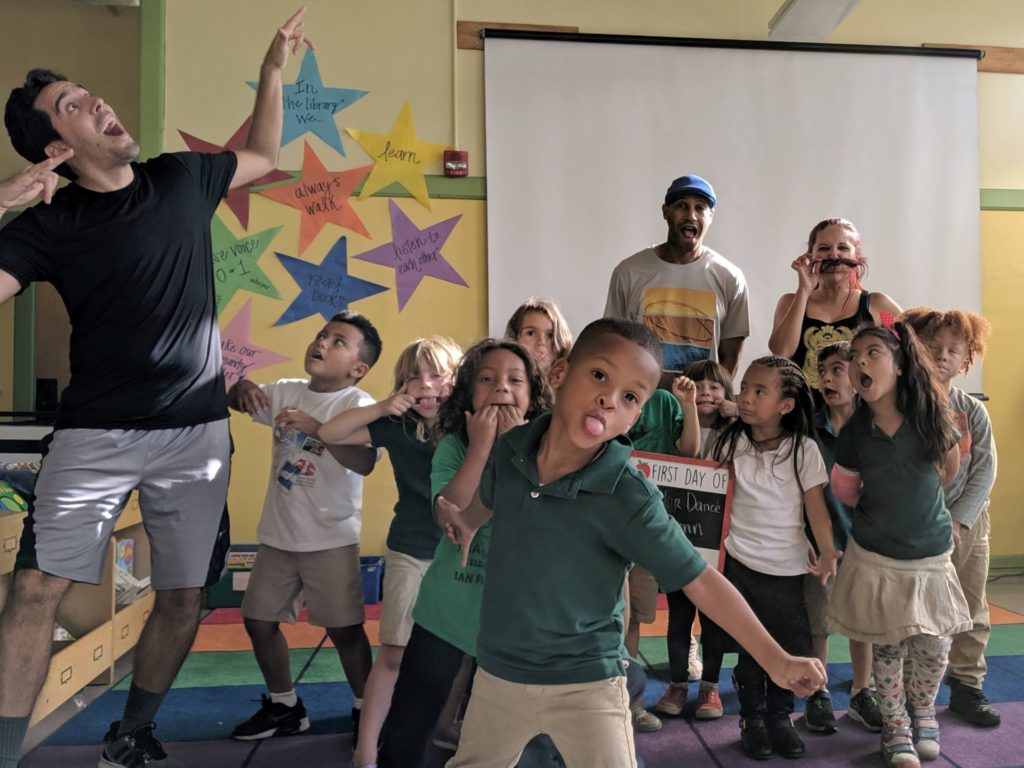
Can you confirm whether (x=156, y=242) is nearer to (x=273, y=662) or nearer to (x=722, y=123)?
(x=273, y=662)

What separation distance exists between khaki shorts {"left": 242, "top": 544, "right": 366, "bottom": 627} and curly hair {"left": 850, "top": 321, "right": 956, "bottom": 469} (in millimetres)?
1641

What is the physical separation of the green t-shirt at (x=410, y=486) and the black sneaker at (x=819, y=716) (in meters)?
1.29

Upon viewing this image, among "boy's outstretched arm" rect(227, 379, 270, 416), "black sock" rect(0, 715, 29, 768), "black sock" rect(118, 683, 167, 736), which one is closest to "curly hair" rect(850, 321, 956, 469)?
"boy's outstretched arm" rect(227, 379, 270, 416)

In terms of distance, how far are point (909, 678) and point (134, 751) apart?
2130 mm

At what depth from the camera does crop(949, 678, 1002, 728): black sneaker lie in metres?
2.62

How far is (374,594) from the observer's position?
4.18 meters

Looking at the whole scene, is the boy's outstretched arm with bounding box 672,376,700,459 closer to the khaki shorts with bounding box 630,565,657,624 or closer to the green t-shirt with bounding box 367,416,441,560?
the khaki shorts with bounding box 630,565,657,624

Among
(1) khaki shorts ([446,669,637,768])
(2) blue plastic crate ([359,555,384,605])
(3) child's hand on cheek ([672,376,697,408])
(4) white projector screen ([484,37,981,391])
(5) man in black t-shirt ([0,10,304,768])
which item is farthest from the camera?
(4) white projector screen ([484,37,981,391])

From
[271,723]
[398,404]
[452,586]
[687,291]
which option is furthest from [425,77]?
[452,586]

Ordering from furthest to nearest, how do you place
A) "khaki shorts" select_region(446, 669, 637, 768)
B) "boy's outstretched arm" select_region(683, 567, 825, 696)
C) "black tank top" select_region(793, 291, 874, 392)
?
1. "black tank top" select_region(793, 291, 874, 392)
2. "khaki shorts" select_region(446, 669, 637, 768)
3. "boy's outstretched arm" select_region(683, 567, 825, 696)

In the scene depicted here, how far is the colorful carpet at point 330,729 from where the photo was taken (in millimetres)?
2389

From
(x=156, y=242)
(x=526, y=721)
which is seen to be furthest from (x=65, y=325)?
(x=526, y=721)

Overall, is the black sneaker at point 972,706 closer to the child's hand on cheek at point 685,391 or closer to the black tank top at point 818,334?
the black tank top at point 818,334

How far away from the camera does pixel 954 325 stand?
2.79 metres
